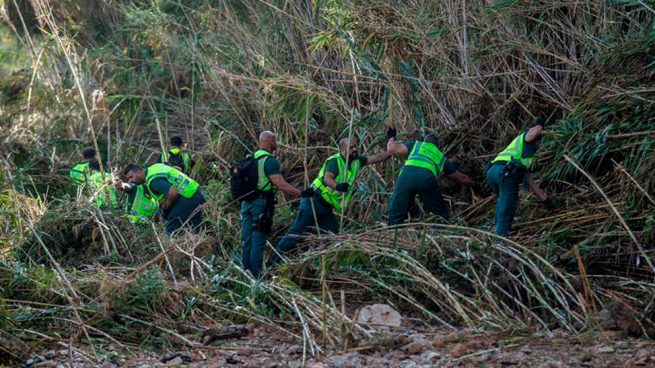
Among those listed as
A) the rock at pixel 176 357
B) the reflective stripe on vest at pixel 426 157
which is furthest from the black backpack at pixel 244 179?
the rock at pixel 176 357

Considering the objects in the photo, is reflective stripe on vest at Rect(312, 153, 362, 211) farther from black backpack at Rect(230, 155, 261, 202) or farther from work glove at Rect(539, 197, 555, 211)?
work glove at Rect(539, 197, 555, 211)

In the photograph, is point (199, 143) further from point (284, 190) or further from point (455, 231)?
point (455, 231)

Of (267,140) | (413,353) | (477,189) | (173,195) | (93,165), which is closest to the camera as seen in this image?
(413,353)

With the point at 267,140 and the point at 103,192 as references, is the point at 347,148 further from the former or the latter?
the point at 103,192

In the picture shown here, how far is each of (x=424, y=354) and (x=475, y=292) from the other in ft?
4.71

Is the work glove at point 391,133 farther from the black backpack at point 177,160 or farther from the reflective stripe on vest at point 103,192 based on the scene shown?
the black backpack at point 177,160

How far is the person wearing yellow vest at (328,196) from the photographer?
10.4 m

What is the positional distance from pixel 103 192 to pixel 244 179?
3143mm

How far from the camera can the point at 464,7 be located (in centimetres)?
1205

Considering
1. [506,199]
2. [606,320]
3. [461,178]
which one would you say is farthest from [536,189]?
[606,320]

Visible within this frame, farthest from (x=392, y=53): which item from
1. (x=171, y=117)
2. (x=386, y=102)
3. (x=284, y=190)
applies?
(x=171, y=117)

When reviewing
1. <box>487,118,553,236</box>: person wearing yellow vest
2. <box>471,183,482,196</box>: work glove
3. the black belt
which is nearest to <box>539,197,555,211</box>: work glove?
<box>487,118,553,236</box>: person wearing yellow vest

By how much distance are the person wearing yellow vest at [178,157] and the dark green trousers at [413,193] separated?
13.9 feet

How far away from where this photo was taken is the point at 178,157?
14.3 meters
